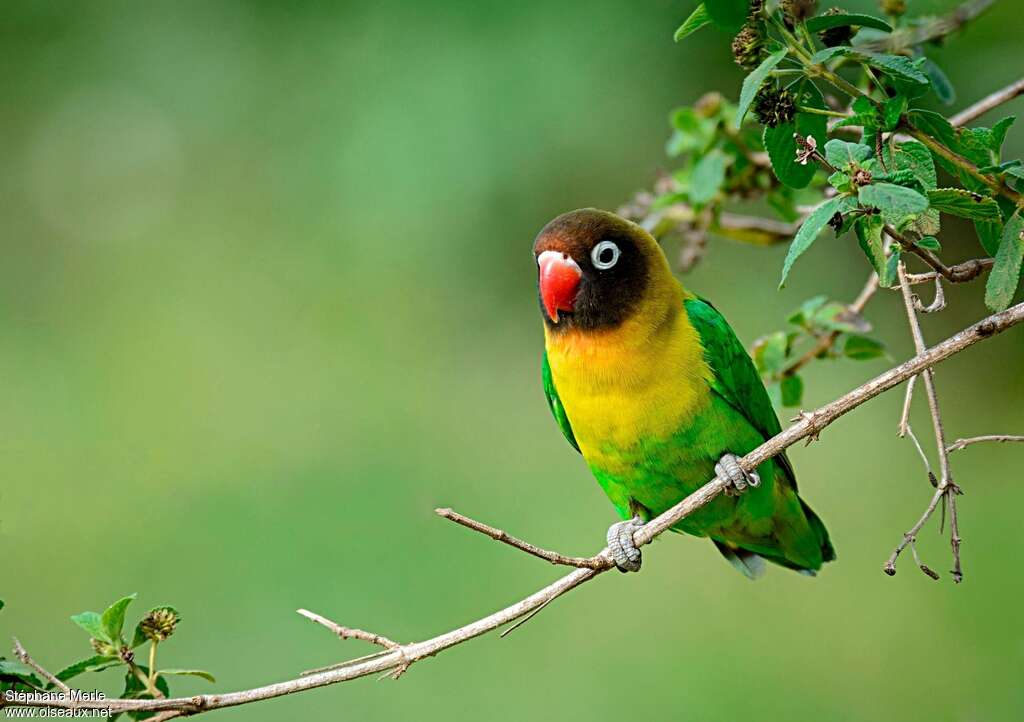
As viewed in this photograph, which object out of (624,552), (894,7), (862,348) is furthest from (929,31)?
(624,552)

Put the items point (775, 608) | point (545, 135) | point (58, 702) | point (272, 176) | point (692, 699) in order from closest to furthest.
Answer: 1. point (58, 702)
2. point (692, 699)
3. point (775, 608)
4. point (545, 135)
5. point (272, 176)

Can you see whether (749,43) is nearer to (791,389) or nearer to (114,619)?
(791,389)

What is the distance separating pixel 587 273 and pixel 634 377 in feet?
0.84

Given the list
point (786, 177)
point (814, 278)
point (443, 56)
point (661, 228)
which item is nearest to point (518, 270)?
point (443, 56)

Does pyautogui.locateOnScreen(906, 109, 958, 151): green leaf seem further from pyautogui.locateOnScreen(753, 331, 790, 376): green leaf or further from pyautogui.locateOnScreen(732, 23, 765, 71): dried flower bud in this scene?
pyautogui.locateOnScreen(753, 331, 790, 376): green leaf

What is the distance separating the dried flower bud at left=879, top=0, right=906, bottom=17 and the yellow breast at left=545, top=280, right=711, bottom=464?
0.75m

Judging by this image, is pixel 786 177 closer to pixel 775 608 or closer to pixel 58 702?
pixel 58 702

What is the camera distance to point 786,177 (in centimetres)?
165

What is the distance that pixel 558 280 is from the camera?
2.25 meters

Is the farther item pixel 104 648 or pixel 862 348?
pixel 862 348

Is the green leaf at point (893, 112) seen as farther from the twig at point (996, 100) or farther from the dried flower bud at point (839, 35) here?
the twig at point (996, 100)

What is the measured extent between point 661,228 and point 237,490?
11.7 ft

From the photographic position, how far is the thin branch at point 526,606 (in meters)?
1.46

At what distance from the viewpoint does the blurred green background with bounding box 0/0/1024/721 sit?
14.1 ft
